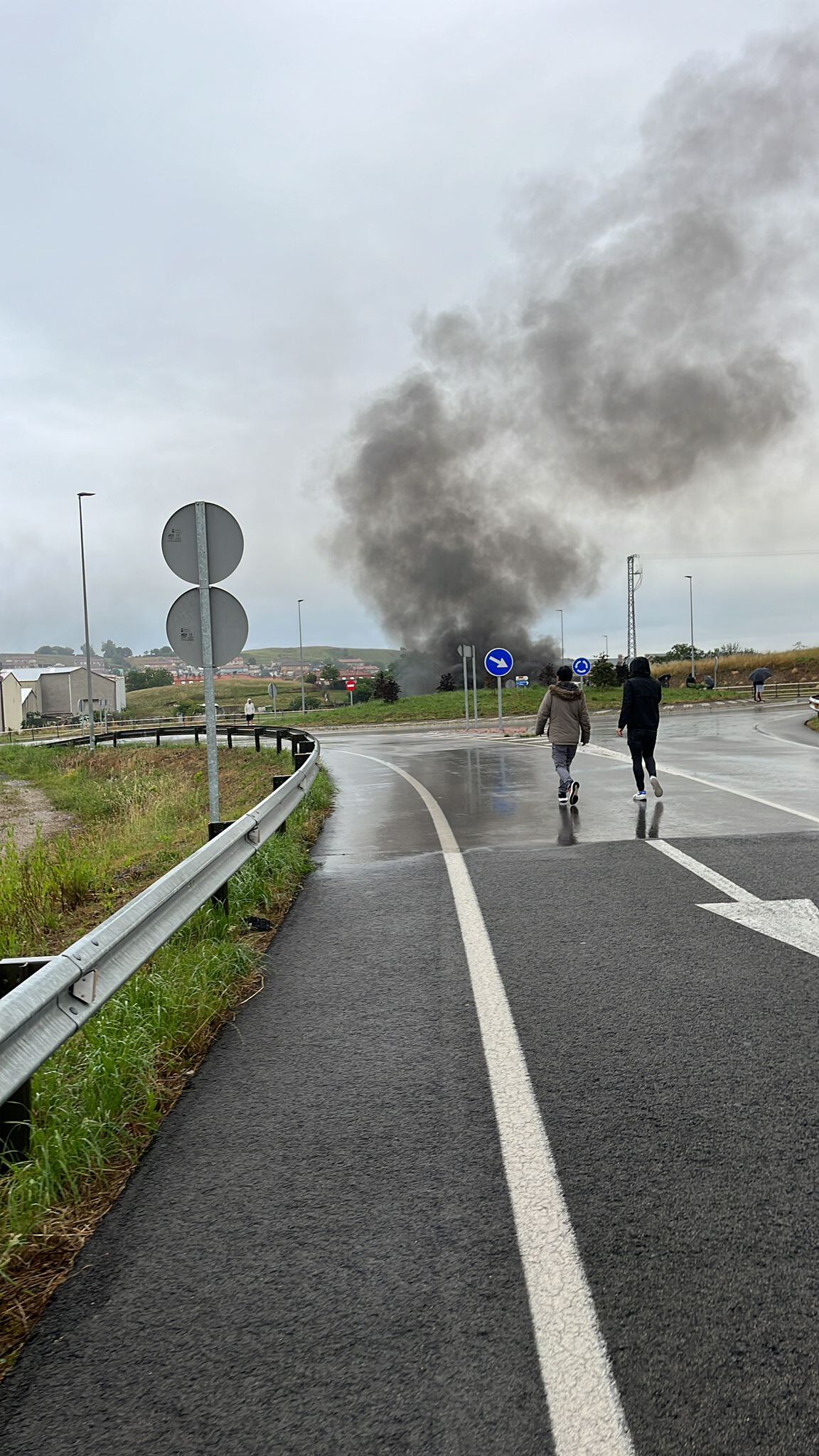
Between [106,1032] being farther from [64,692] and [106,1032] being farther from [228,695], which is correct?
[228,695]

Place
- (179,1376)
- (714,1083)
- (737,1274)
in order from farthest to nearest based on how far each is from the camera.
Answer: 1. (714,1083)
2. (737,1274)
3. (179,1376)

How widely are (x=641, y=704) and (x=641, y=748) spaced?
579 mm

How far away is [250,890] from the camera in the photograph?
714 centimetres

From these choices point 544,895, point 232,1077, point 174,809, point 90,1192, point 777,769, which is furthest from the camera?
point 174,809

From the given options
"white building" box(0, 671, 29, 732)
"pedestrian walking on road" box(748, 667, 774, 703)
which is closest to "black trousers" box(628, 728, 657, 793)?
"pedestrian walking on road" box(748, 667, 774, 703)

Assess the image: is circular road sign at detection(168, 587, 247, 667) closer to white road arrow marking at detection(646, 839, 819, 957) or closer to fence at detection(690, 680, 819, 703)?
white road arrow marking at detection(646, 839, 819, 957)

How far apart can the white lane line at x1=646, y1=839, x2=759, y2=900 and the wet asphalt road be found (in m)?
0.82

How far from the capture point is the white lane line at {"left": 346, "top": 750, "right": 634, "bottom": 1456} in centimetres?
198

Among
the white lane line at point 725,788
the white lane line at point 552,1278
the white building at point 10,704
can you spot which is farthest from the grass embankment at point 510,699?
the white lane line at point 552,1278

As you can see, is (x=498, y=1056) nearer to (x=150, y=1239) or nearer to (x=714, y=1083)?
(x=714, y=1083)

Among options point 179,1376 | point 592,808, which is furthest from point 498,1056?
point 592,808

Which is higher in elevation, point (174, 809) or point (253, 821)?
point (253, 821)

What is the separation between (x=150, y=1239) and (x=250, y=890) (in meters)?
4.39

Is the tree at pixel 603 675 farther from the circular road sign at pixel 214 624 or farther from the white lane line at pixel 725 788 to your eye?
the circular road sign at pixel 214 624
